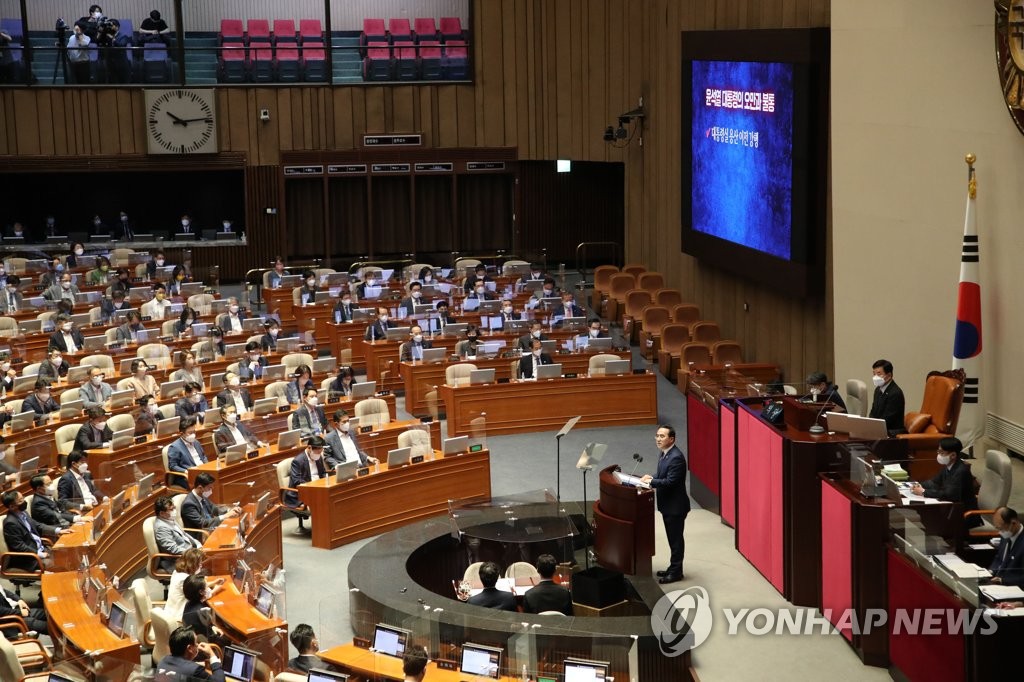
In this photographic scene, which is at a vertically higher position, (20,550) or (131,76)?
(131,76)

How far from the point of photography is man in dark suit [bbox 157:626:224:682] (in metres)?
7.94

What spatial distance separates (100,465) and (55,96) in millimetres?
14883

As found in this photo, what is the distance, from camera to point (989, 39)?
11.9m

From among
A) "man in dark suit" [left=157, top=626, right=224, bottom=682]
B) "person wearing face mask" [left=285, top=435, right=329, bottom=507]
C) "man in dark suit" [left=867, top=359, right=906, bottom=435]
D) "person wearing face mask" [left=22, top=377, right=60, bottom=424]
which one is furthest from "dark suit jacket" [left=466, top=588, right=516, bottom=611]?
"person wearing face mask" [left=22, top=377, right=60, bottom=424]

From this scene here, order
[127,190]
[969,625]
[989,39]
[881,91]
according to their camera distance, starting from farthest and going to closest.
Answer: [127,190] < [881,91] < [989,39] < [969,625]

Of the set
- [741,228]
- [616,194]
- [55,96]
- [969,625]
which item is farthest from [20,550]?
[616,194]

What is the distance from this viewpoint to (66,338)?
18172 millimetres

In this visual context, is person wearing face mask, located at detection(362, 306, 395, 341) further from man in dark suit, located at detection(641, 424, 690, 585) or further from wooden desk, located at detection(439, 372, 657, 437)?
man in dark suit, located at detection(641, 424, 690, 585)

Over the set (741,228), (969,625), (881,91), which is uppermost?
(881,91)

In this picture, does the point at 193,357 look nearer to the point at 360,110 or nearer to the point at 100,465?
the point at 100,465

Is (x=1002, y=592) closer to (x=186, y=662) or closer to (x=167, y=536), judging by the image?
(x=186, y=662)

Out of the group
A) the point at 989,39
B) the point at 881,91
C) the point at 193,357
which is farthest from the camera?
the point at 193,357

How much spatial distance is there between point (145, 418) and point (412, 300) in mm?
6857

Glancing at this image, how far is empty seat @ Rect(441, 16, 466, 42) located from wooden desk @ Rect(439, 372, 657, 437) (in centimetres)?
1200
